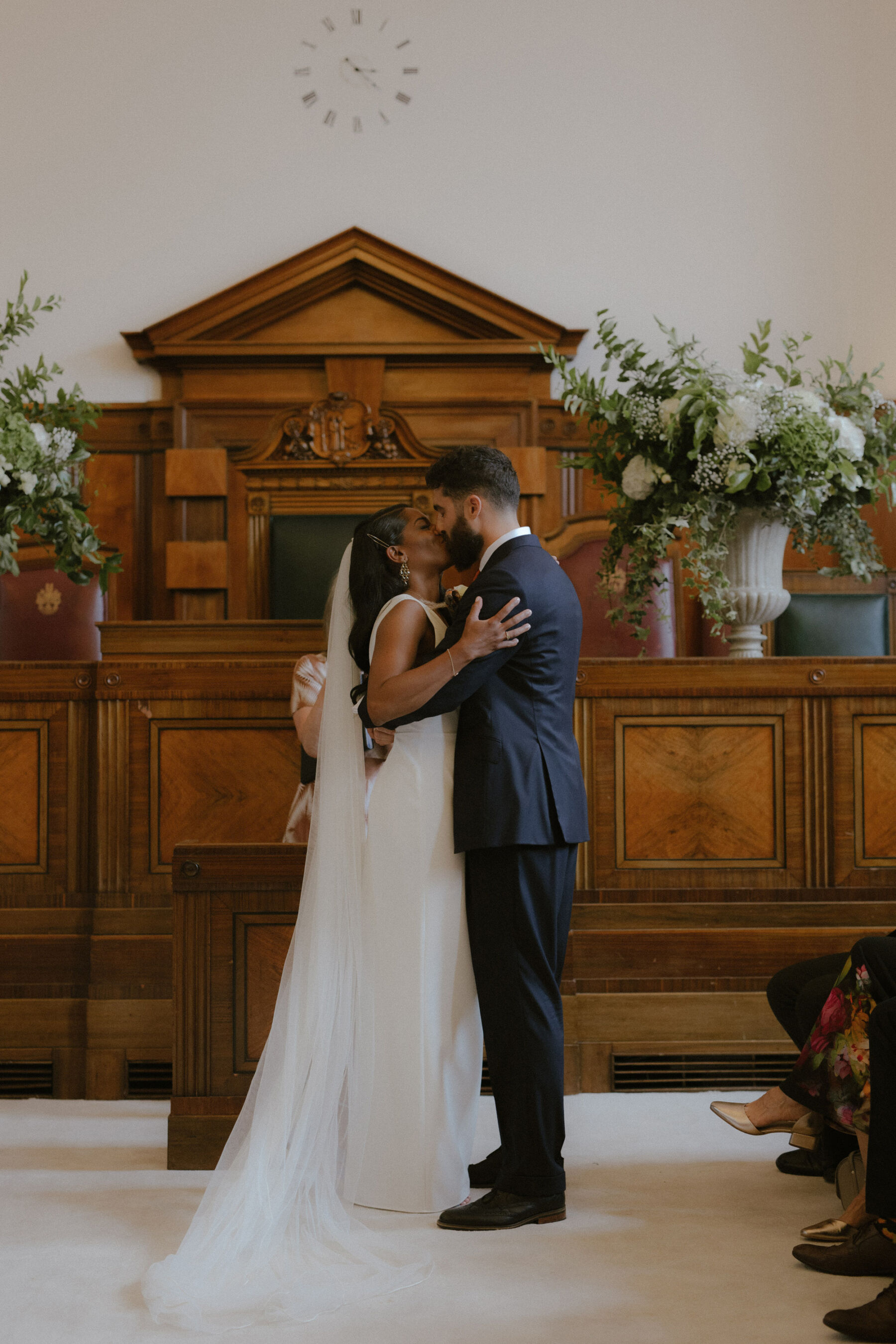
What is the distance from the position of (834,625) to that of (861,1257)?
2797 mm

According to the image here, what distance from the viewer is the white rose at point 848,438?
3.50 metres

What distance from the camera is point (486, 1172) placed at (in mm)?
2617

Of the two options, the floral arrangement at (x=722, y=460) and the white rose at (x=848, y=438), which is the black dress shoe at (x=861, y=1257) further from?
the white rose at (x=848, y=438)

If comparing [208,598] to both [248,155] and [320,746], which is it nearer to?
[248,155]

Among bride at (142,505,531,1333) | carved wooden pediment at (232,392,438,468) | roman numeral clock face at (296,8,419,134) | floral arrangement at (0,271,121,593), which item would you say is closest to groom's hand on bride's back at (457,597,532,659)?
bride at (142,505,531,1333)

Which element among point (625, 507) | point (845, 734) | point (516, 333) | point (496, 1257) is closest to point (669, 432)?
point (625, 507)

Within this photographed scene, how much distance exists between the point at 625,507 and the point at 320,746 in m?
1.55

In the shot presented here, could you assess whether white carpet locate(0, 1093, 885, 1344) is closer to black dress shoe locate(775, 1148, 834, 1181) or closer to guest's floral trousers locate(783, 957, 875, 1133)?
black dress shoe locate(775, 1148, 834, 1181)

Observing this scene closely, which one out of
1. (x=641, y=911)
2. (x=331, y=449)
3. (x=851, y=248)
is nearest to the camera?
(x=641, y=911)

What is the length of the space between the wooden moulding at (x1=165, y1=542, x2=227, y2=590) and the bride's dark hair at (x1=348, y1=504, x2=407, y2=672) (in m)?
2.52

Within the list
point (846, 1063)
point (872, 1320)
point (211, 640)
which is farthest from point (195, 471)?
point (872, 1320)

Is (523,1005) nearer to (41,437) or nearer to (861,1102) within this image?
(861,1102)

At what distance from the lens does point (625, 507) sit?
3764 mm

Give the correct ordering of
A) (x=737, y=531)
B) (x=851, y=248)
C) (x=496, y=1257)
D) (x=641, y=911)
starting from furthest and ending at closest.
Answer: (x=851, y=248), (x=737, y=531), (x=641, y=911), (x=496, y=1257)
